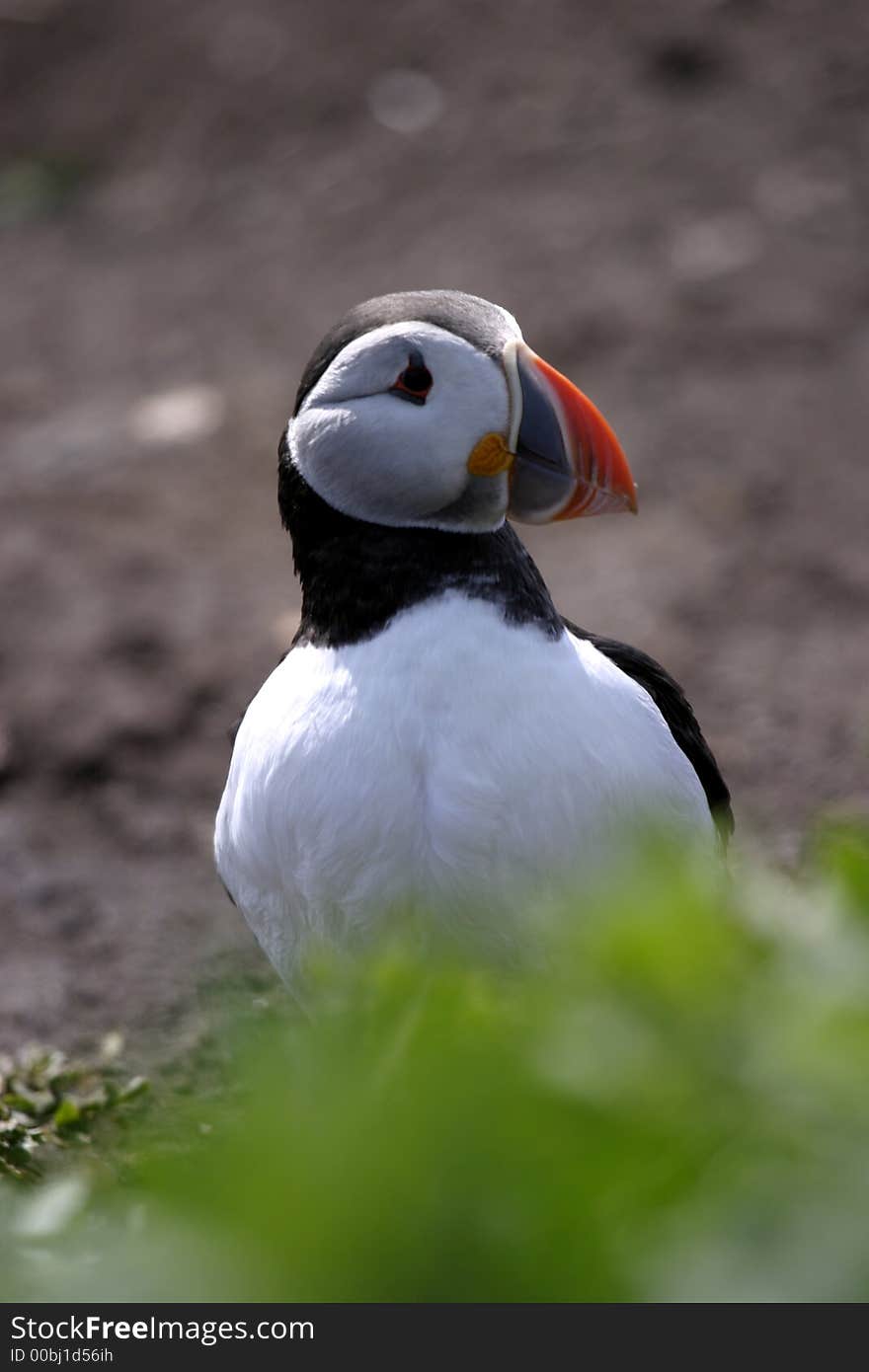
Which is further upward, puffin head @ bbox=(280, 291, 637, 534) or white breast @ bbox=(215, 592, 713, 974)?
puffin head @ bbox=(280, 291, 637, 534)

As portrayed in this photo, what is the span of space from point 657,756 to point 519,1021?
262 centimetres

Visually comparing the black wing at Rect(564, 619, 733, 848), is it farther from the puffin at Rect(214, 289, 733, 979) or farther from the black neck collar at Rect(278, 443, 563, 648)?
the black neck collar at Rect(278, 443, 563, 648)

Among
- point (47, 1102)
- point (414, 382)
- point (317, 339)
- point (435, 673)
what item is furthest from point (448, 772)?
point (317, 339)

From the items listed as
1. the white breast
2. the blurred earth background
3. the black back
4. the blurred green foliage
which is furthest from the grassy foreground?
the blurred earth background

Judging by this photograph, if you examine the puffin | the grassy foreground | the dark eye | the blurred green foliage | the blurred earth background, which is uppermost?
the blurred earth background

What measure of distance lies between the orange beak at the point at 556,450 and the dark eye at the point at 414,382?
0.54ft

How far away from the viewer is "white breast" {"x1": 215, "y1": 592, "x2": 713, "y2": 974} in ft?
10.9

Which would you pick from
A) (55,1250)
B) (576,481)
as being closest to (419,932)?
(576,481)

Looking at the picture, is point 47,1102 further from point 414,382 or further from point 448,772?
point 414,382

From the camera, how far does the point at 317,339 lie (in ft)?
30.5

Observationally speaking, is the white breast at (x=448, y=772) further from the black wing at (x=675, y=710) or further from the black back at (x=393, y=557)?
the black wing at (x=675, y=710)

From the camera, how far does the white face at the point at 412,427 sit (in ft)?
11.4

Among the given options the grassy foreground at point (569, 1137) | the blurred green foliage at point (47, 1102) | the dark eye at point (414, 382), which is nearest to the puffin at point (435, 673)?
the dark eye at point (414, 382)

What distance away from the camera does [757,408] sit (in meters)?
8.21
